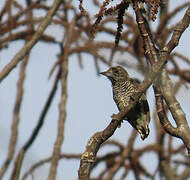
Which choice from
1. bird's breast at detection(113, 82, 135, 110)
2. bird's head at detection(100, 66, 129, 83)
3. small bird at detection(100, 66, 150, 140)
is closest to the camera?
small bird at detection(100, 66, 150, 140)

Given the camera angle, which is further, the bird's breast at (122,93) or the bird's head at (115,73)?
the bird's head at (115,73)

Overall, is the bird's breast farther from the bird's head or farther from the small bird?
the bird's head

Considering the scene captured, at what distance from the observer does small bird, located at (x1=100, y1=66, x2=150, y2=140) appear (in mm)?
4454

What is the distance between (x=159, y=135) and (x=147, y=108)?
857 millimetres

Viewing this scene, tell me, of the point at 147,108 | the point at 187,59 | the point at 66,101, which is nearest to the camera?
the point at 66,101

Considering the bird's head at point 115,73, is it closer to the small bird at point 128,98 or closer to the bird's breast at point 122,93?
the small bird at point 128,98

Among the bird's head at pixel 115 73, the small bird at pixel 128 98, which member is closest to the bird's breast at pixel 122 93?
the small bird at pixel 128 98

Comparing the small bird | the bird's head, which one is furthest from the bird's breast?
the bird's head

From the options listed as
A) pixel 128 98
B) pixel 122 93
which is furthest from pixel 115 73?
pixel 128 98

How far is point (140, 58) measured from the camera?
5.01 metres

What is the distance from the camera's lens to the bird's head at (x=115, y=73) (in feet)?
16.5

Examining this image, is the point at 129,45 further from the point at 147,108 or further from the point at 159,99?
the point at 159,99

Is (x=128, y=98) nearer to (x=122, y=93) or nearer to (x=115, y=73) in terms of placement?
(x=122, y=93)

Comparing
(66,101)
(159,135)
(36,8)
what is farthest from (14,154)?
(159,135)
